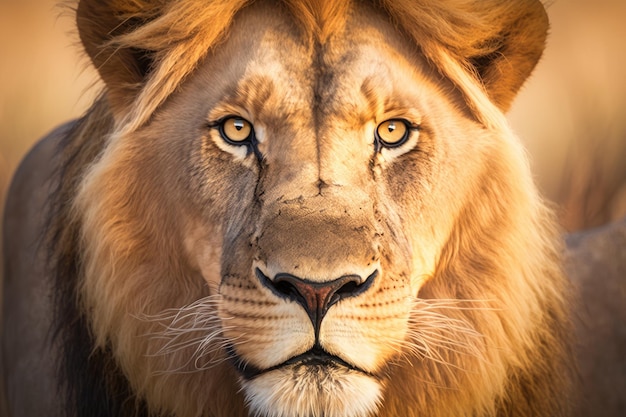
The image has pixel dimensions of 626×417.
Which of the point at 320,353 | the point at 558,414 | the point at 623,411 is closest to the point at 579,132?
the point at 623,411

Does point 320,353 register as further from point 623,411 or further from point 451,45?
point 623,411

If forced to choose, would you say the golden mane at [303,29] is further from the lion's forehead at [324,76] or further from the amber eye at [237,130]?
the amber eye at [237,130]

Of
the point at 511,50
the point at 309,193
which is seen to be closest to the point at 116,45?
the point at 309,193

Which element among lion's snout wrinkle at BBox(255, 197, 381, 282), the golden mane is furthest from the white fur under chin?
the golden mane

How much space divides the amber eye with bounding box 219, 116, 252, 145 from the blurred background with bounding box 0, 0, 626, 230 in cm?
417

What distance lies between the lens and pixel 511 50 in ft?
9.05

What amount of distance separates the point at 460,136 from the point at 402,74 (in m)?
0.26

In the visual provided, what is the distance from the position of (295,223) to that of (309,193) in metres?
0.12

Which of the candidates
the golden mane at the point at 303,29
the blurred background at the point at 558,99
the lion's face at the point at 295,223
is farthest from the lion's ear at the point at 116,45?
the blurred background at the point at 558,99

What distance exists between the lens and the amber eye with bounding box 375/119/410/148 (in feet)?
8.25

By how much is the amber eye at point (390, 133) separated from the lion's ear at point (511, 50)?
389 millimetres

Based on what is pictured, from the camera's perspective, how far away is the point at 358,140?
2463 mm

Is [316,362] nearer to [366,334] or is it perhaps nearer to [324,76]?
[366,334]

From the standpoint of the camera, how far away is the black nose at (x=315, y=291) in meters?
2.08
